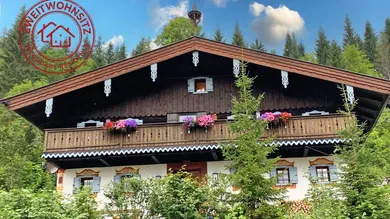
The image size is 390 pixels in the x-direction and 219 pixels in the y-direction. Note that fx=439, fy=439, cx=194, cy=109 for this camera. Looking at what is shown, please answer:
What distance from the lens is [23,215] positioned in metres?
10.2

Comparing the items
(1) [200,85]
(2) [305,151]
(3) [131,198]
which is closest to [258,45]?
(1) [200,85]

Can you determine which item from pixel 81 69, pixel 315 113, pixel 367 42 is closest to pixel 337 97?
pixel 315 113

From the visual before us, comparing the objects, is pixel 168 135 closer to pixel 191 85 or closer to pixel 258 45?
→ pixel 191 85

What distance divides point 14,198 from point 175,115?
7871 mm

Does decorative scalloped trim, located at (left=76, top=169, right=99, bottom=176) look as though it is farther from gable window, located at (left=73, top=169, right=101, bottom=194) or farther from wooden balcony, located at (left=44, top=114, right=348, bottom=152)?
wooden balcony, located at (left=44, top=114, right=348, bottom=152)

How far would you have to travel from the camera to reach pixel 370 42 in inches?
2491

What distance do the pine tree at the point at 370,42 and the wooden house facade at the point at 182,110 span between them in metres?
46.5

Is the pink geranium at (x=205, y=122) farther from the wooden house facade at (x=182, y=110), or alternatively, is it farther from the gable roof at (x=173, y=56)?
the gable roof at (x=173, y=56)

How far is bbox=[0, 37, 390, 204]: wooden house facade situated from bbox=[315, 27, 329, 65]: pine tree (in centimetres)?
3919

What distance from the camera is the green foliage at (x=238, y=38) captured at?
62444 millimetres

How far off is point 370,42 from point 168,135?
55675 mm

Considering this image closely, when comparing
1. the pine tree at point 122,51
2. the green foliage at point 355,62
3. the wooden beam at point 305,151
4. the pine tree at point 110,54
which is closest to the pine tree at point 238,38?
the green foliage at point 355,62

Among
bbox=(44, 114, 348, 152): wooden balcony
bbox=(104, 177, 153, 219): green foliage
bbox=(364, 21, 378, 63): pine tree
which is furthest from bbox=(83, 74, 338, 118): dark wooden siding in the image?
bbox=(364, 21, 378, 63): pine tree

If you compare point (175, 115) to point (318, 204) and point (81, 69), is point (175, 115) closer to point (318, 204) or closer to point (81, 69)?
point (318, 204)
